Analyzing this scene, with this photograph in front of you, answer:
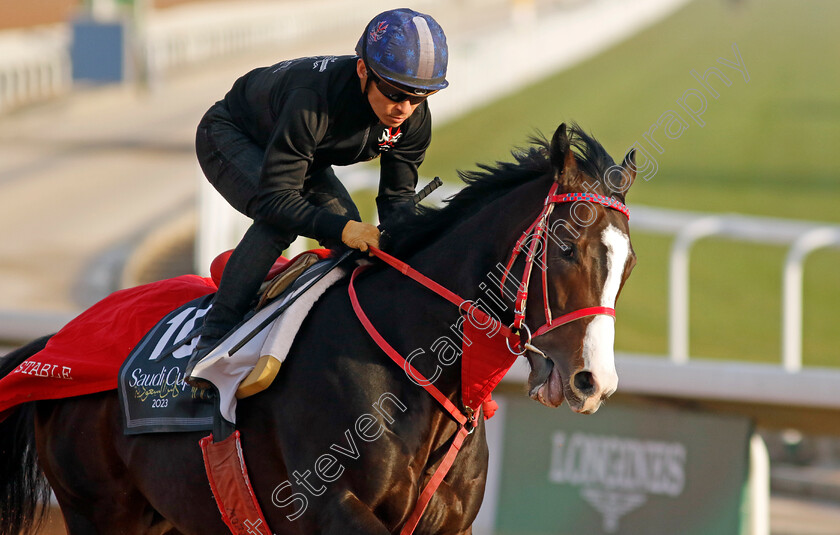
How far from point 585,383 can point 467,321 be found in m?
0.44

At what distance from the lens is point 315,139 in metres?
3.17

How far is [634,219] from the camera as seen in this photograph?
633 centimetres

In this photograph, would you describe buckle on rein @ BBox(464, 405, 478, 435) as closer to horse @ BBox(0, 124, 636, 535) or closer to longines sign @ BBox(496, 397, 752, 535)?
horse @ BBox(0, 124, 636, 535)

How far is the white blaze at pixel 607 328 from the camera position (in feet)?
8.81

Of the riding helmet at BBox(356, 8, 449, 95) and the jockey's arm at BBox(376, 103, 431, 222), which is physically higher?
the riding helmet at BBox(356, 8, 449, 95)

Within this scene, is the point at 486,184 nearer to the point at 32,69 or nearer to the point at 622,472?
the point at 622,472

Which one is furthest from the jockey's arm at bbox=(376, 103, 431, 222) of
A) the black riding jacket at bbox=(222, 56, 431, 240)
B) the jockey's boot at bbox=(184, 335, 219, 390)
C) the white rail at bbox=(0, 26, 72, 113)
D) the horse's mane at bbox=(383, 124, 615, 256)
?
the white rail at bbox=(0, 26, 72, 113)

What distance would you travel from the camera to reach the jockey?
3119 mm

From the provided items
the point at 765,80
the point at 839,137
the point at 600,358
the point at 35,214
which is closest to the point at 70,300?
the point at 35,214

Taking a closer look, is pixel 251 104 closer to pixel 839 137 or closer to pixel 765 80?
pixel 839 137

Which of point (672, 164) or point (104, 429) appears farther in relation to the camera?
point (672, 164)

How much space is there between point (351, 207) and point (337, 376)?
772 mm

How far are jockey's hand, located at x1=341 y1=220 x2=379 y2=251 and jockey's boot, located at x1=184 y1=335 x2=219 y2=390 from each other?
0.53m

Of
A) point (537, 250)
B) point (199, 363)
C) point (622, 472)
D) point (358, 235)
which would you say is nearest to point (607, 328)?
point (537, 250)
